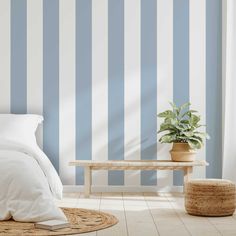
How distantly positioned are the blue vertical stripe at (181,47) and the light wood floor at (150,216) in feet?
3.81

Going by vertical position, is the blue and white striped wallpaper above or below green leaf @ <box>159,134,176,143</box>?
above

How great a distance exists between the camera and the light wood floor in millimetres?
3623

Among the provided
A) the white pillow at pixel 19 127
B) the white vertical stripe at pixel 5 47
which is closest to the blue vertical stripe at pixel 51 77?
the white pillow at pixel 19 127

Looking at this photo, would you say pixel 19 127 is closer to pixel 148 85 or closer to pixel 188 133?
pixel 148 85

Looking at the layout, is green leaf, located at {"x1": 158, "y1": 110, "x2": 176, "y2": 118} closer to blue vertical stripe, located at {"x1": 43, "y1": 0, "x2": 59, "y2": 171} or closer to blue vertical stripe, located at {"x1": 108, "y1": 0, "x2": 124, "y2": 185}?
blue vertical stripe, located at {"x1": 108, "y1": 0, "x2": 124, "y2": 185}

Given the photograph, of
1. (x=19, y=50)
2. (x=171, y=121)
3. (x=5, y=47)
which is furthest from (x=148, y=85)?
(x=5, y=47)

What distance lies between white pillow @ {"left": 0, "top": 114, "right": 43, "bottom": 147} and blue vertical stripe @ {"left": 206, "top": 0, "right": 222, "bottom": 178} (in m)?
1.75

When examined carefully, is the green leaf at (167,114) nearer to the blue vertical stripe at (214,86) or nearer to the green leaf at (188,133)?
the green leaf at (188,133)

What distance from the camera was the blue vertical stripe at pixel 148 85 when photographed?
5.91 m

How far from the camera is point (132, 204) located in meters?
4.98

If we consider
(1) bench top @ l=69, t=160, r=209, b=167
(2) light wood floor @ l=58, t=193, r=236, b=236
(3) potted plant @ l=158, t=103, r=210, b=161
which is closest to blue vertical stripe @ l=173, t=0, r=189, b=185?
(3) potted plant @ l=158, t=103, r=210, b=161

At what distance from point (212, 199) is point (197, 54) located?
2.14 m

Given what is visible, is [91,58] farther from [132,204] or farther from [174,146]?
[132,204]

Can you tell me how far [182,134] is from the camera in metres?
5.57
